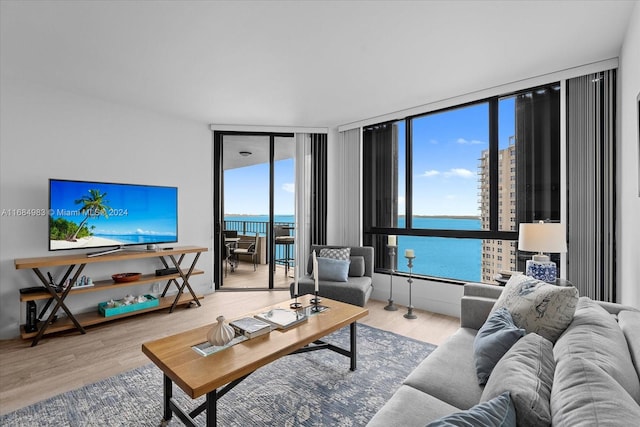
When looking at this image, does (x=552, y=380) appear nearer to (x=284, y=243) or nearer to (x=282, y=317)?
(x=282, y=317)

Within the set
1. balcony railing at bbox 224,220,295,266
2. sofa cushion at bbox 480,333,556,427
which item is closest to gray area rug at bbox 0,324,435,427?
sofa cushion at bbox 480,333,556,427

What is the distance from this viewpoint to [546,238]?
2.30 meters

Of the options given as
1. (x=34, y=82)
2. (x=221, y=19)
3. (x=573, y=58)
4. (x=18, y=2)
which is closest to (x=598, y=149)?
(x=573, y=58)

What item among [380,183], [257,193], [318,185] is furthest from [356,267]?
[257,193]

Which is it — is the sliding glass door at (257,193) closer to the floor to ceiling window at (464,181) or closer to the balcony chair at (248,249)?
the balcony chair at (248,249)

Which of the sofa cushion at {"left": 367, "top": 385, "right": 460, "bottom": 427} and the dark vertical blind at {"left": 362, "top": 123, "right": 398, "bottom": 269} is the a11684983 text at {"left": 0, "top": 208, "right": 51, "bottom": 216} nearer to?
the sofa cushion at {"left": 367, "top": 385, "right": 460, "bottom": 427}

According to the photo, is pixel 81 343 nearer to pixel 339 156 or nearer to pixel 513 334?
pixel 513 334

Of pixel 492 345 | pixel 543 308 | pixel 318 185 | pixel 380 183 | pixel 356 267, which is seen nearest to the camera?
pixel 492 345

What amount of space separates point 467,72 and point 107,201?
158 inches

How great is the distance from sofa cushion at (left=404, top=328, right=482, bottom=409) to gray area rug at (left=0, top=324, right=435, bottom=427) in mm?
543

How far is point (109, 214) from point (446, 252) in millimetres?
4021

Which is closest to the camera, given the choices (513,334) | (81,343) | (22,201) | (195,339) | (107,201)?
(513,334)

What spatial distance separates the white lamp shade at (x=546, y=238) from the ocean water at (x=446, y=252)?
1184 millimetres

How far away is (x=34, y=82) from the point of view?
9.98ft
